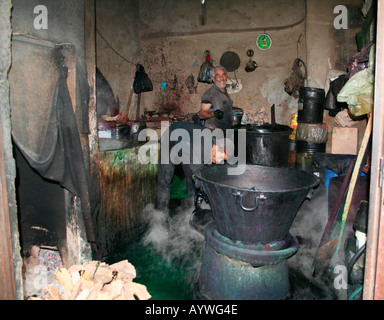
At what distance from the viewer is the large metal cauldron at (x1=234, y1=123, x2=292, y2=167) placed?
530 cm

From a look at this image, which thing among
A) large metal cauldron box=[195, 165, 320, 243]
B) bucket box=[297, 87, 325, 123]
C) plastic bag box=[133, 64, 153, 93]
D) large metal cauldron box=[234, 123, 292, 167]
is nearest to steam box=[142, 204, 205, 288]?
large metal cauldron box=[195, 165, 320, 243]

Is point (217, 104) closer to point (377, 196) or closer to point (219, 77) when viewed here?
point (219, 77)

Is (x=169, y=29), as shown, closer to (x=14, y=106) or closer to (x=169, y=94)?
(x=169, y=94)

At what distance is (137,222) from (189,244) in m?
0.93

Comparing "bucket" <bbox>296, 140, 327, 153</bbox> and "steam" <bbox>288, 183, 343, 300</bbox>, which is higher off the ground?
"bucket" <bbox>296, 140, 327, 153</bbox>

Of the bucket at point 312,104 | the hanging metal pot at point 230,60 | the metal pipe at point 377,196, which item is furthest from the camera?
the hanging metal pot at point 230,60

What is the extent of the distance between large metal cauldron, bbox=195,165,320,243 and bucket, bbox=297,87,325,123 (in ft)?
11.4

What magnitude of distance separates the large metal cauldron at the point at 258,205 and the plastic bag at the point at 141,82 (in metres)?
4.96

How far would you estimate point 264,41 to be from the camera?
23.8 ft

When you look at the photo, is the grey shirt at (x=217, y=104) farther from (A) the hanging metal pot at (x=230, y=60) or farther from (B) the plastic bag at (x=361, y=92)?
(B) the plastic bag at (x=361, y=92)

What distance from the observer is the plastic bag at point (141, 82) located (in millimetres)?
7715

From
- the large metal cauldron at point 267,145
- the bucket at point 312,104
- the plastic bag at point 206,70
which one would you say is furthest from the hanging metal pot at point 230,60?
the large metal cauldron at point 267,145

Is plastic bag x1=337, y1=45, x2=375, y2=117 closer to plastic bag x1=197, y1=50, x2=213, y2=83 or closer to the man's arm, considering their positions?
the man's arm

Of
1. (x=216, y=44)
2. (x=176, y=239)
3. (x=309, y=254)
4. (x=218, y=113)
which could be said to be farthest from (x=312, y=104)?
(x=176, y=239)
